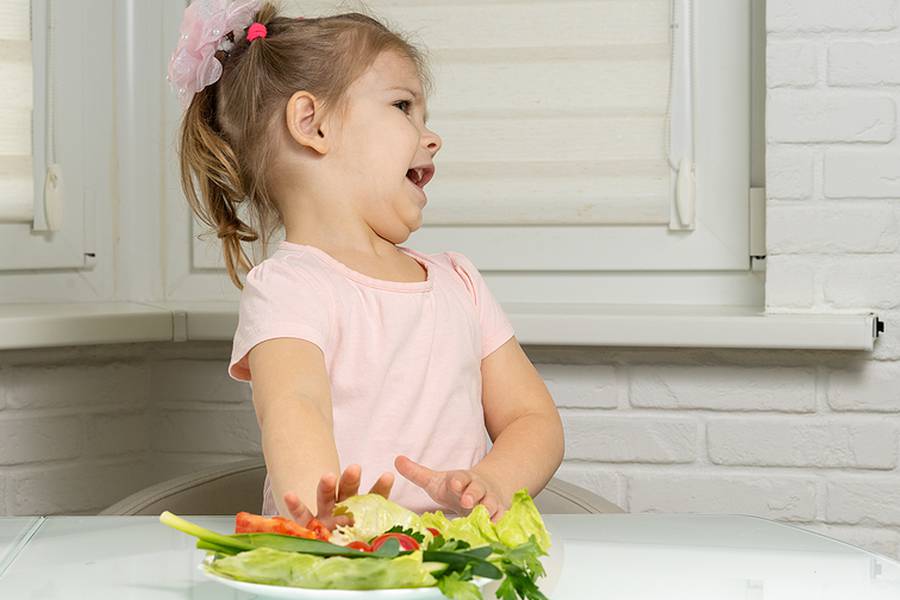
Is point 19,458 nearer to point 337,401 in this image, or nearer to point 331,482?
point 337,401

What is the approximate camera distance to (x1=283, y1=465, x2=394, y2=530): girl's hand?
822mm

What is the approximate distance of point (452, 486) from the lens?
100 centimetres

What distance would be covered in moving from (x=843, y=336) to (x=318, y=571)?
1325 mm

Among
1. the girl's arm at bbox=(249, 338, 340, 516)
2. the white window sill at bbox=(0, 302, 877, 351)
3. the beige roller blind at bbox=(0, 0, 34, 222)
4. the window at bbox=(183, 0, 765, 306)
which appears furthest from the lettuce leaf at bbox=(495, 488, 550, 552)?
the beige roller blind at bbox=(0, 0, 34, 222)

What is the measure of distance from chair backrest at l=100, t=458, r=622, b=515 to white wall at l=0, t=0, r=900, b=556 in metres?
0.50

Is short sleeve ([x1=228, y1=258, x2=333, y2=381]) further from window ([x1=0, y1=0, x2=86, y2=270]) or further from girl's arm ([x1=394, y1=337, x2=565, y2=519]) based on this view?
window ([x1=0, y1=0, x2=86, y2=270])

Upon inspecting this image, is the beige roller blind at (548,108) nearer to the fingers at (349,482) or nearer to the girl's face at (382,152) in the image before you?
the girl's face at (382,152)

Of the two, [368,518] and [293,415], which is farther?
[293,415]

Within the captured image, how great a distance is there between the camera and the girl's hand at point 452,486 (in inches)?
38.3

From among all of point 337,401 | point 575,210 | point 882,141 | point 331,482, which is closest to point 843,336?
point 882,141

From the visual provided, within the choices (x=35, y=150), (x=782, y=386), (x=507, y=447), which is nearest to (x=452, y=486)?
(x=507, y=447)

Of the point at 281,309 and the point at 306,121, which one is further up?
the point at 306,121

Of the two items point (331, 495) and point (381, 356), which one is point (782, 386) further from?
point (331, 495)

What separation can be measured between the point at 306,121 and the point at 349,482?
0.64 metres
